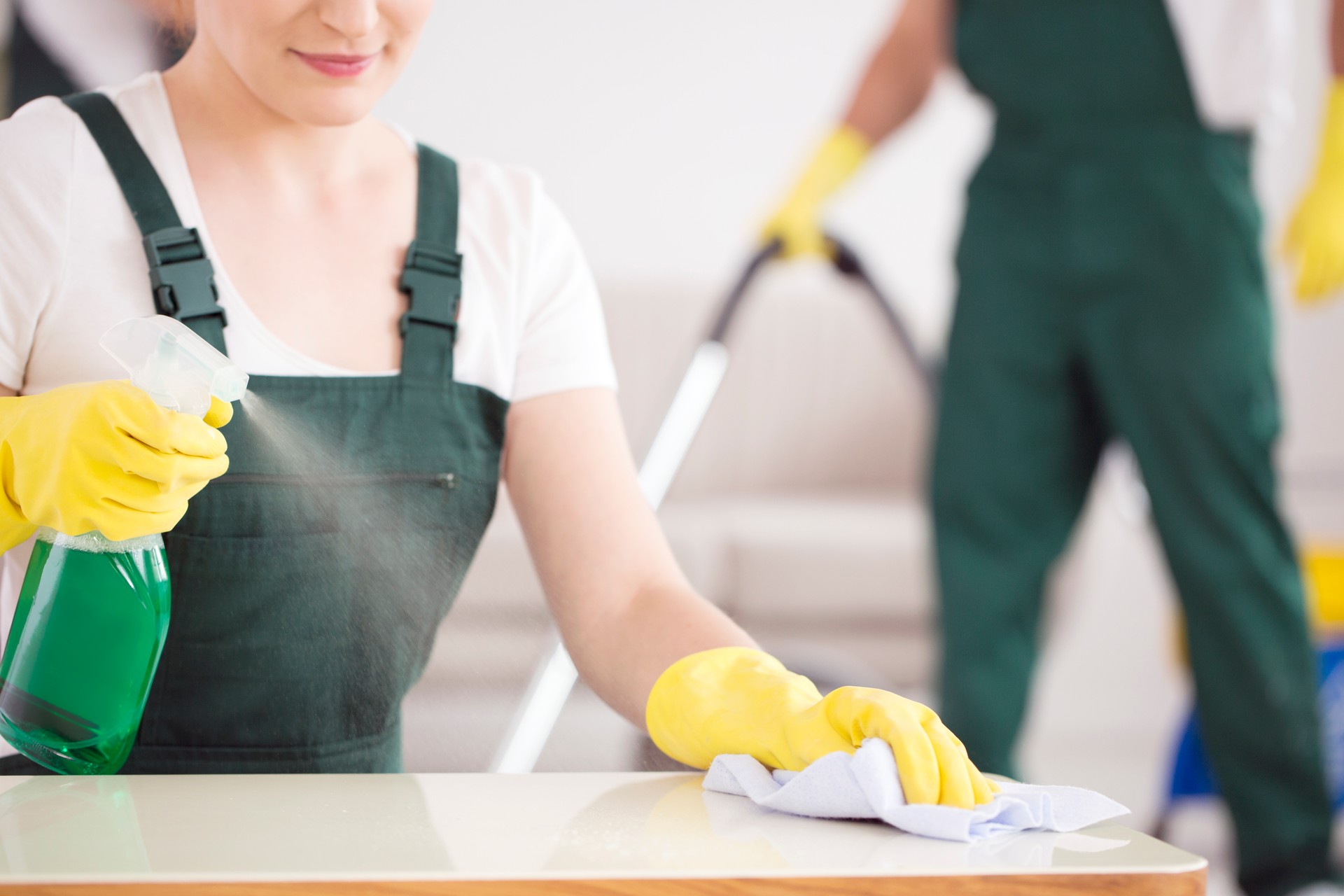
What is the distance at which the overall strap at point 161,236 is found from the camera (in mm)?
747

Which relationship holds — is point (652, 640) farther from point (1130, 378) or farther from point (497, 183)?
point (1130, 378)

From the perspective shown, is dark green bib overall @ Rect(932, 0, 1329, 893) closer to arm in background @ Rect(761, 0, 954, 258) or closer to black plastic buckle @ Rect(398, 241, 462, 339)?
arm in background @ Rect(761, 0, 954, 258)

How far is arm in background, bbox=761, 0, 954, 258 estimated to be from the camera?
5.86 feet

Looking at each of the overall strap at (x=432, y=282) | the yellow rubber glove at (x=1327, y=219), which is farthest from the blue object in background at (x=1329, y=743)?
the overall strap at (x=432, y=282)

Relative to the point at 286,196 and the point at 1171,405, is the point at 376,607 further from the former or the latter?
the point at 1171,405

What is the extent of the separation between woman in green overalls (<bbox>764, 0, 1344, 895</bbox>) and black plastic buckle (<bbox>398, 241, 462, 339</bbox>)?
748 mm

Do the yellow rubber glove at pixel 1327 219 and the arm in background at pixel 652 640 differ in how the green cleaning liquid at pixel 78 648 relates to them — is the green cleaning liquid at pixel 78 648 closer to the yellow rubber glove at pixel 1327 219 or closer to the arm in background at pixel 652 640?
the arm in background at pixel 652 640

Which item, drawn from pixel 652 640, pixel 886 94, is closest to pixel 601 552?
pixel 652 640

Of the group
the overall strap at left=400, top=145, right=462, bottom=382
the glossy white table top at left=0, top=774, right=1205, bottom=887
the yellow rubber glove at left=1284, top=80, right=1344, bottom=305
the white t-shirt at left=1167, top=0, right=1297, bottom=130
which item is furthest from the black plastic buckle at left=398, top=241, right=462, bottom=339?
the yellow rubber glove at left=1284, top=80, right=1344, bottom=305

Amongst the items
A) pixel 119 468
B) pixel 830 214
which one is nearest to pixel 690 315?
pixel 119 468

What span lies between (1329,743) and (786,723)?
1598 millimetres

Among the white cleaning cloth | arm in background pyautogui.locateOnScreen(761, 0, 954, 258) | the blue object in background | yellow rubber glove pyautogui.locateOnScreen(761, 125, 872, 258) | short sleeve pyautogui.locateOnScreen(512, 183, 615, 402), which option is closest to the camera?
the white cleaning cloth

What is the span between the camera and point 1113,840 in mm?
521

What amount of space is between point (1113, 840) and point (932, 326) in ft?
9.35
